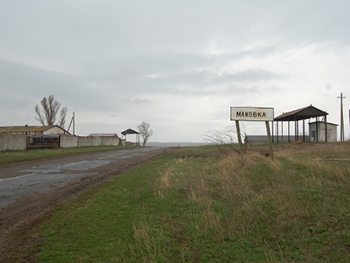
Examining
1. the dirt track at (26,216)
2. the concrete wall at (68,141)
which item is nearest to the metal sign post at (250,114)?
the dirt track at (26,216)

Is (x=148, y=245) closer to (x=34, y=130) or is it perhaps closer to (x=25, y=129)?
(x=34, y=130)

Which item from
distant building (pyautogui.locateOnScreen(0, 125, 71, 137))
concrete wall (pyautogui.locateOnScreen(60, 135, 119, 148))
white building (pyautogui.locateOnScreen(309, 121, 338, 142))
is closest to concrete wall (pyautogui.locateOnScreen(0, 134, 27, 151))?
concrete wall (pyautogui.locateOnScreen(60, 135, 119, 148))

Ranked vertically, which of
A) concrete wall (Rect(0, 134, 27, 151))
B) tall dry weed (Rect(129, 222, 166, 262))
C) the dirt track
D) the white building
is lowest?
the dirt track

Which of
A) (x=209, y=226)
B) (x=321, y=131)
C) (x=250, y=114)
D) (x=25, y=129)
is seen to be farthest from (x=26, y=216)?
(x=25, y=129)

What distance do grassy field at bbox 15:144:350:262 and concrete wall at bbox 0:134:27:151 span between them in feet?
74.2

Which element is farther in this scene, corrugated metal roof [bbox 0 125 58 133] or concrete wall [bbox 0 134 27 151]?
corrugated metal roof [bbox 0 125 58 133]

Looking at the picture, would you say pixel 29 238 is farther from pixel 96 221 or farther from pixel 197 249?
pixel 197 249

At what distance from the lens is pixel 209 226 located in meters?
4.92

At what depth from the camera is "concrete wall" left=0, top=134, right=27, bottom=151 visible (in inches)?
1024

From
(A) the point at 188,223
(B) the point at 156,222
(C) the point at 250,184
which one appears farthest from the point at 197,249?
(C) the point at 250,184

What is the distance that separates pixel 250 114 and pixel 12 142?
2393 cm

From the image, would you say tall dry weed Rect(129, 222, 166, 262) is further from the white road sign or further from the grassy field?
the white road sign

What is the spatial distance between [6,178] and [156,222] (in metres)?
8.86

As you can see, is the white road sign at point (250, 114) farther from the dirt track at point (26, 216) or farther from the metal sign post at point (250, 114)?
the dirt track at point (26, 216)
